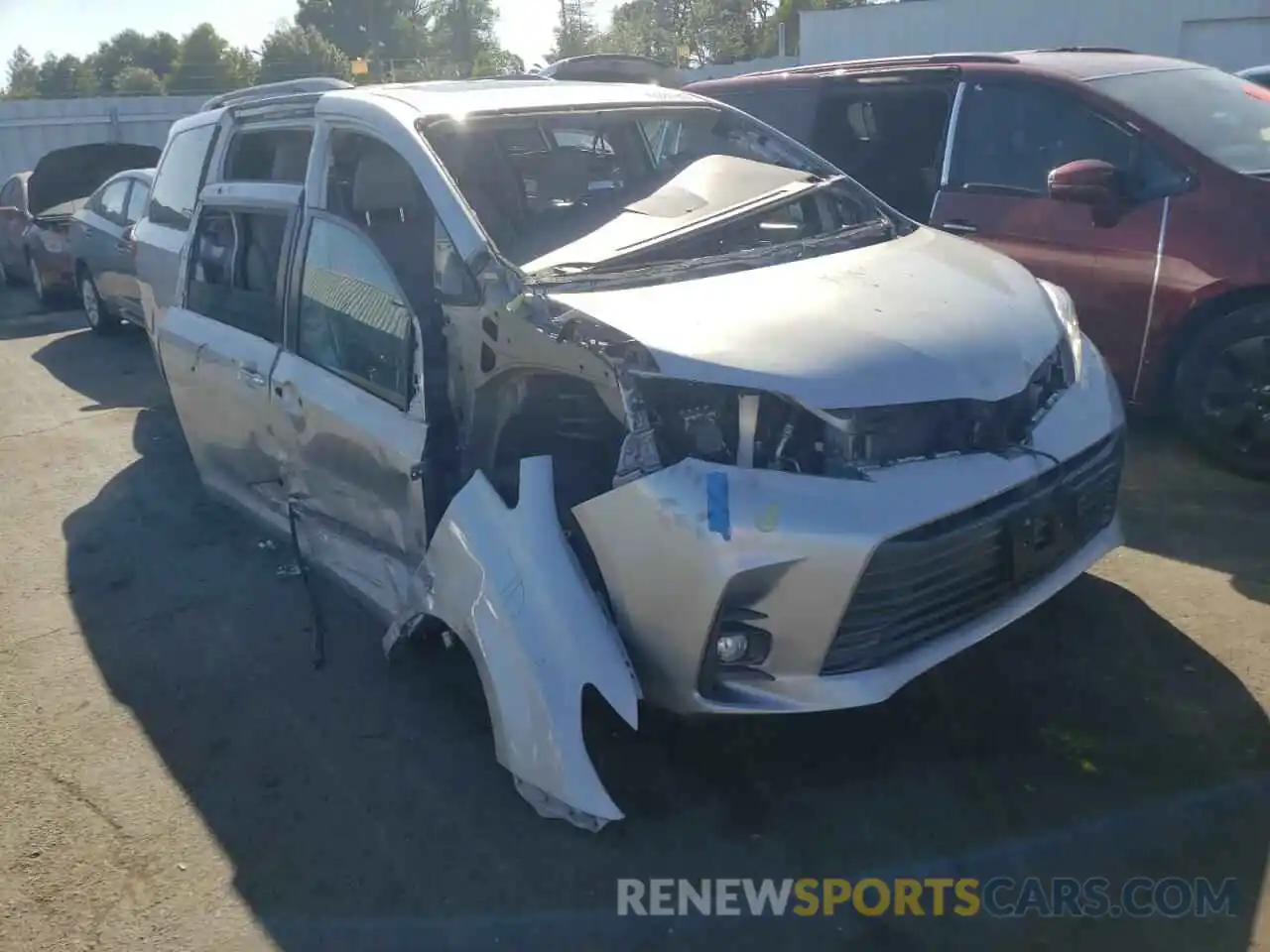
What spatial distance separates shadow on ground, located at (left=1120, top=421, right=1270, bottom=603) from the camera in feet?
13.6

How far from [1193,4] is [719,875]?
65.1 ft

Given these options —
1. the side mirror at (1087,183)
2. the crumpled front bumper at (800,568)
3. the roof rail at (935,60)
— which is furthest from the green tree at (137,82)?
the crumpled front bumper at (800,568)

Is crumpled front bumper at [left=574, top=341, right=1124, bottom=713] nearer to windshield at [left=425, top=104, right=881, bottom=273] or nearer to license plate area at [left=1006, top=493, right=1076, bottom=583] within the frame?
license plate area at [left=1006, top=493, right=1076, bottom=583]

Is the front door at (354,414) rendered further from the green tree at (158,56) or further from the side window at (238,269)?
the green tree at (158,56)

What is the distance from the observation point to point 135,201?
9539mm

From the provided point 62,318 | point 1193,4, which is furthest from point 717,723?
point 1193,4

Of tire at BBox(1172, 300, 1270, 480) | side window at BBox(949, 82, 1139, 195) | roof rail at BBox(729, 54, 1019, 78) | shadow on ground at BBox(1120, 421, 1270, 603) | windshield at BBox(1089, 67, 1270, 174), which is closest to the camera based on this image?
shadow on ground at BBox(1120, 421, 1270, 603)

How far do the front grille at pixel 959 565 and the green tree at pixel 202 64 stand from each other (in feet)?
134

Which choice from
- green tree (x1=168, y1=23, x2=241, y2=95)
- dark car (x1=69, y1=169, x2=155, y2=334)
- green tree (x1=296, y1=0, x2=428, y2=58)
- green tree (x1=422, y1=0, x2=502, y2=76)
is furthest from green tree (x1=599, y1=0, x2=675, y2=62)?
dark car (x1=69, y1=169, x2=155, y2=334)

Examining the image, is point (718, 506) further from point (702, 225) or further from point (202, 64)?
point (202, 64)

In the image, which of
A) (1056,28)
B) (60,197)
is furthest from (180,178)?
(1056,28)

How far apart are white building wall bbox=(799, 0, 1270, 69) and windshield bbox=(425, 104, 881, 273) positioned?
55.5ft

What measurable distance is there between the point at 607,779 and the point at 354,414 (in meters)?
1.41

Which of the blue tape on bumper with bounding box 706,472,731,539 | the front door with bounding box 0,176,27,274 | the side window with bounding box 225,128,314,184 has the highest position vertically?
the side window with bounding box 225,128,314,184
